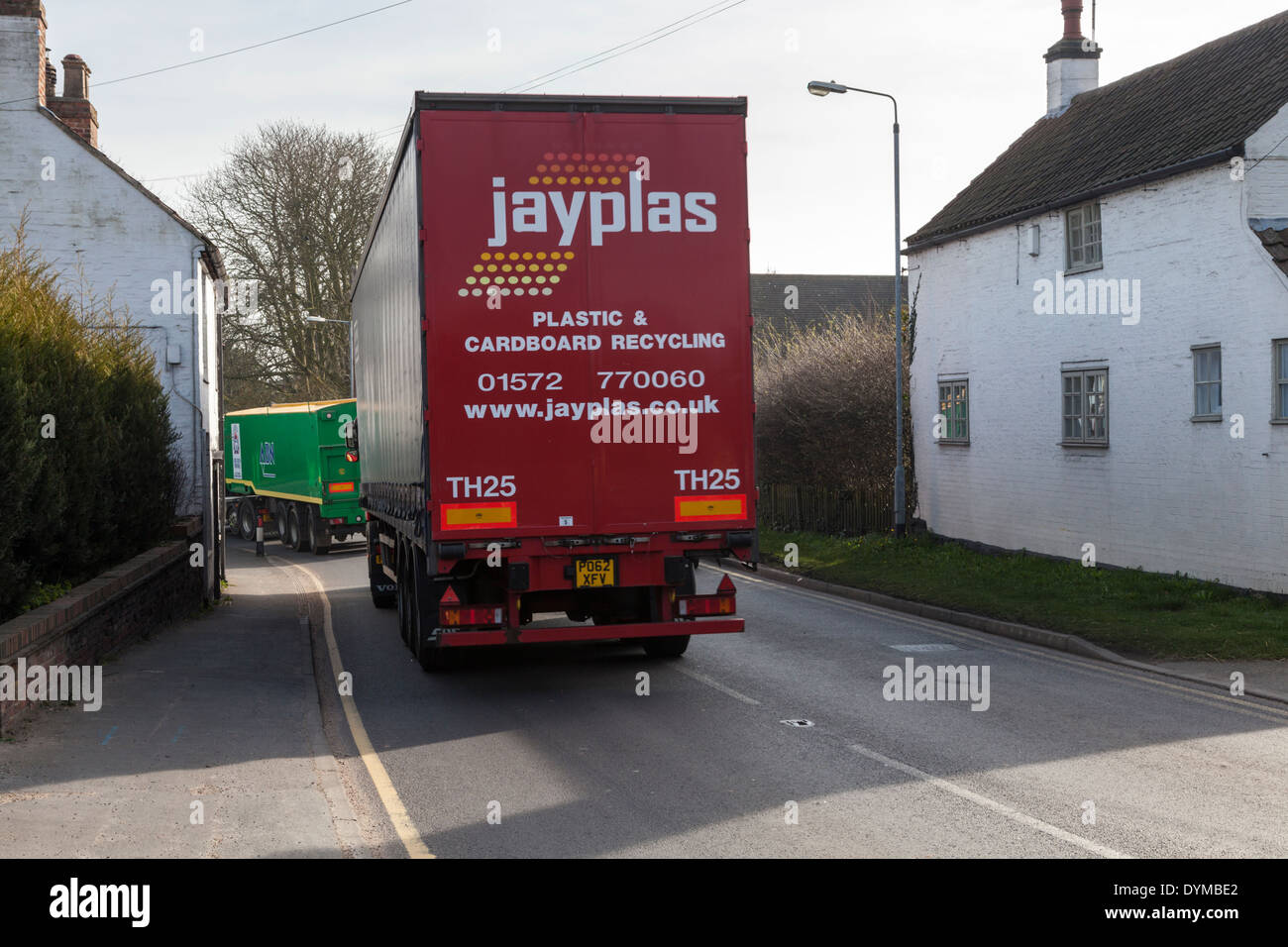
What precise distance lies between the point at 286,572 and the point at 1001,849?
73.6 ft

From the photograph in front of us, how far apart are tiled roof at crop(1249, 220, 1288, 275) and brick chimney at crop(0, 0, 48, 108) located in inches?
686

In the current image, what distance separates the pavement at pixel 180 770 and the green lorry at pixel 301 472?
17.2m

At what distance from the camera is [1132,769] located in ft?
27.1

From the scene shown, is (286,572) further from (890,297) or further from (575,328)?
(890,297)

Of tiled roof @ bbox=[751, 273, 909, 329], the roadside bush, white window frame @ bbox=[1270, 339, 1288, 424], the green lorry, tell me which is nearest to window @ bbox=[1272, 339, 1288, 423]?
white window frame @ bbox=[1270, 339, 1288, 424]

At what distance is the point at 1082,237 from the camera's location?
67.5 feet

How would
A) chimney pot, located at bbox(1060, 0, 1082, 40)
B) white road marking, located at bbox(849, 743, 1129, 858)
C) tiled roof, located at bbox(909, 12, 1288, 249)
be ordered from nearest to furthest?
white road marking, located at bbox(849, 743, 1129, 858)
tiled roof, located at bbox(909, 12, 1288, 249)
chimney pot, located at bbox(1060, 0, 1082, 40)

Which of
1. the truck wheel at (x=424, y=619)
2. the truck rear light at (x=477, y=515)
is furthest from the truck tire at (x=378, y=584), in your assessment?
the truck rear light at (x=477, y=515)

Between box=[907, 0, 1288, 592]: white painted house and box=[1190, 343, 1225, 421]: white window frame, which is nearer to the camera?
box=[907, 0, 1288, 592]: white painted house

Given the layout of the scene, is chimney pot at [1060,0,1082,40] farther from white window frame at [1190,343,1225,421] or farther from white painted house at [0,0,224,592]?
white painted house at [0,0,224,592]

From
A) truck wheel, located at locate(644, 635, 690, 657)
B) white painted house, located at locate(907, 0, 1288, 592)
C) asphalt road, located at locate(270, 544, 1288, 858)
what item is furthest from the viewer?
white painted house, located at locate(907, 0, 1288, 592)

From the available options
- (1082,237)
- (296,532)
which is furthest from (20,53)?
(1082,237)

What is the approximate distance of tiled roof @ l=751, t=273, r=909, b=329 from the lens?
48.1 meters

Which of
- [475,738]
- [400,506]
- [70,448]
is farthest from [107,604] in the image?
[475,738]
